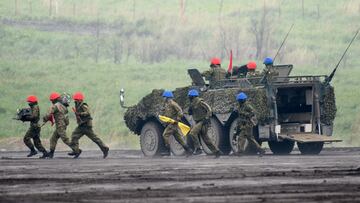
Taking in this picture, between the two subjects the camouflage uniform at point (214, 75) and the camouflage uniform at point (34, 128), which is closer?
the camouflage uniform at point (34, 128)

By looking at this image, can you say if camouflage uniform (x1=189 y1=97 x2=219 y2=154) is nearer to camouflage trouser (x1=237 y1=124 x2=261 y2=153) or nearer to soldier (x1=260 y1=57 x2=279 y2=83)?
camouflage trouser (x1=237 y1=124 x2=261 y2=153)

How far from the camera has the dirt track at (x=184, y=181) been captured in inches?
579

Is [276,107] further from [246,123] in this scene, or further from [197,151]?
[197,151]

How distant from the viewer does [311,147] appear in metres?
30.5

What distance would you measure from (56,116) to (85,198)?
46.5ft

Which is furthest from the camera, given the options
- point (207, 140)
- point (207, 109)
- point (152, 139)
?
point (152, 139)

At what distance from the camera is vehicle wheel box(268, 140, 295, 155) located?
3122cm

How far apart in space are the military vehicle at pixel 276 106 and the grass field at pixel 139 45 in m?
12.2

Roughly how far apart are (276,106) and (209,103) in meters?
1.84

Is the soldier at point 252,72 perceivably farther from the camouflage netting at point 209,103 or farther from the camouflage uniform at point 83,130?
the camouflage uniform at point 83,130

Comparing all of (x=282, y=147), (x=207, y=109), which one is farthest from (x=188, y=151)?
(x=282, y=147)

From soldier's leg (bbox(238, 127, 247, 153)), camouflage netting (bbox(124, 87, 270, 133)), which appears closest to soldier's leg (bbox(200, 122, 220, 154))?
soldier's leg (bbox(238, 127, 247, 153))

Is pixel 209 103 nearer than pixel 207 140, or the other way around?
pixel 207 140

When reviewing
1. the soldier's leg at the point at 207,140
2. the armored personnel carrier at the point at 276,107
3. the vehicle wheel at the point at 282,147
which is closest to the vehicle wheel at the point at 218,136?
the armored personnel carrier at the point at 276,107
